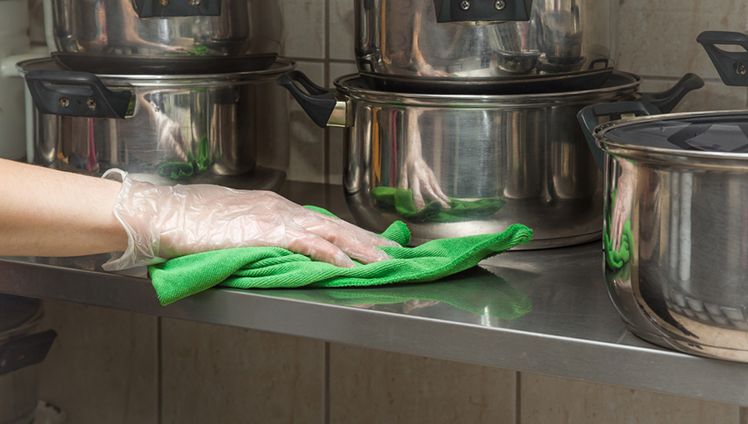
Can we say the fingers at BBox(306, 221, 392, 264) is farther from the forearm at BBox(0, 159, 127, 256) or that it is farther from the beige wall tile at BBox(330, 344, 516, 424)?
the beige wall tile at BBox(330, 344, 516, 424)

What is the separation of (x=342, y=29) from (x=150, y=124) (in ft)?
1.34

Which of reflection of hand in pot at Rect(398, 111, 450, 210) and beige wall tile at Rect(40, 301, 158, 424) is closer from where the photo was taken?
reflection of hand in pot at Rect(398, 111, 450, 210)

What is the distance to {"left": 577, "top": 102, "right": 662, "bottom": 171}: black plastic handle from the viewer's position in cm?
65

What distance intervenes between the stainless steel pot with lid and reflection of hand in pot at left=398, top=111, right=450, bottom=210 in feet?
0.18

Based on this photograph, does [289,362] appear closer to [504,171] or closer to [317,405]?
[317,405]

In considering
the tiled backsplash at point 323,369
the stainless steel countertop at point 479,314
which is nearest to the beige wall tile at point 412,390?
the tiled backsplash at point 323,369

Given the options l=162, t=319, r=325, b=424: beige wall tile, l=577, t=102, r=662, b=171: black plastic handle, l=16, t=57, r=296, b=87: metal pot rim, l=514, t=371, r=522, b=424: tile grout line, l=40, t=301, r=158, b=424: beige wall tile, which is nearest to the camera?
l=577, t=102, r=662, b=171: black plastic handle

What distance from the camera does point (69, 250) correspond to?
2.47 feet

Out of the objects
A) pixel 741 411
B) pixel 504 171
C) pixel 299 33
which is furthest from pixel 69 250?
pixel 741 411

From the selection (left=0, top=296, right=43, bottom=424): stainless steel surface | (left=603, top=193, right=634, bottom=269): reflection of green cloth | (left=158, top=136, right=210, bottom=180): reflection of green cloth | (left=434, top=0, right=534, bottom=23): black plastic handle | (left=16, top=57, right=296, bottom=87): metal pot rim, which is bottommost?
(left=0, top=296, right=43, bottom=424): stainless steel surface

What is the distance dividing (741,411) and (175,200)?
2.67 ft

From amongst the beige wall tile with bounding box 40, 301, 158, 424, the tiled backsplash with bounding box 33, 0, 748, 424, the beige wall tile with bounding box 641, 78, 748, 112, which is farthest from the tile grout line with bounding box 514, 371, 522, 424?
the beige wall tile with bounding box 40, 301, 158, 424

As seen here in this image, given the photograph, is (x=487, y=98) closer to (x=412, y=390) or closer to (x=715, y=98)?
(x=715, y=98)

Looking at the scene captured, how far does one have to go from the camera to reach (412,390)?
1231 mm
